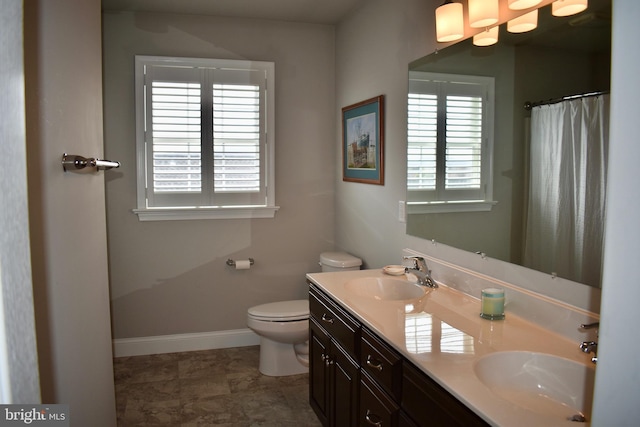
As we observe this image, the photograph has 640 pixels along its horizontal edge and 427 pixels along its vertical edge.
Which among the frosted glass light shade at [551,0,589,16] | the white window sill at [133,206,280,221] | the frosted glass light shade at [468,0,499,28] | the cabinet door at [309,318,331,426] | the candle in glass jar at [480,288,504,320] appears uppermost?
the frosted glass light shade at [468,0,499,28]

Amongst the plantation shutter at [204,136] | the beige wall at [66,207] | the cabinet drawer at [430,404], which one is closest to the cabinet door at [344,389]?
the cabinet drawer at [430,404]

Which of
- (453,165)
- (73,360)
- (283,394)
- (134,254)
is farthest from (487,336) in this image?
(134,254)

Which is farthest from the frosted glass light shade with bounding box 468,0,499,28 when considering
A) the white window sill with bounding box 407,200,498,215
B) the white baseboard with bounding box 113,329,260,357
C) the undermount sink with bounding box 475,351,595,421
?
the white baseboard with bounding box 113,329,260,357

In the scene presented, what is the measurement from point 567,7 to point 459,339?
1.17m

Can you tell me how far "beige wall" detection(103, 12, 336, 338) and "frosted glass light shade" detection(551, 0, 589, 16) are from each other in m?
2.48

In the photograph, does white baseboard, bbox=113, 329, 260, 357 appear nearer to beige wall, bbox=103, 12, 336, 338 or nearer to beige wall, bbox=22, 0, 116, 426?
beige wall, bbox=103, 12, 336, 338

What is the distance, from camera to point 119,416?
2.92m

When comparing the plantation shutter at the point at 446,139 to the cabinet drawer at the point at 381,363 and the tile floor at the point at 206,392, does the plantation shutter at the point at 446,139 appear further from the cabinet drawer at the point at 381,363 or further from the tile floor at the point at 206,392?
the tile floor at the point at 206,392

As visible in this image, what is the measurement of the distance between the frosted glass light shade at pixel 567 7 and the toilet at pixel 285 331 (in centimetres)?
A: 217

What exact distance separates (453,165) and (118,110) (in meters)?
2.54

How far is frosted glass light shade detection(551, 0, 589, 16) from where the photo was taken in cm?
161

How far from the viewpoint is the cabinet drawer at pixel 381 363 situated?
1.66 m

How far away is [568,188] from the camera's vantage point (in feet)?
5.44

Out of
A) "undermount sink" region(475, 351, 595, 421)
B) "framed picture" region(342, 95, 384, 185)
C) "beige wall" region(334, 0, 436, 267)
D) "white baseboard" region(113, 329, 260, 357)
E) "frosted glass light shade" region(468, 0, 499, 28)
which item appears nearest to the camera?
"undermount sink" region(475, 351, 595, 421)
